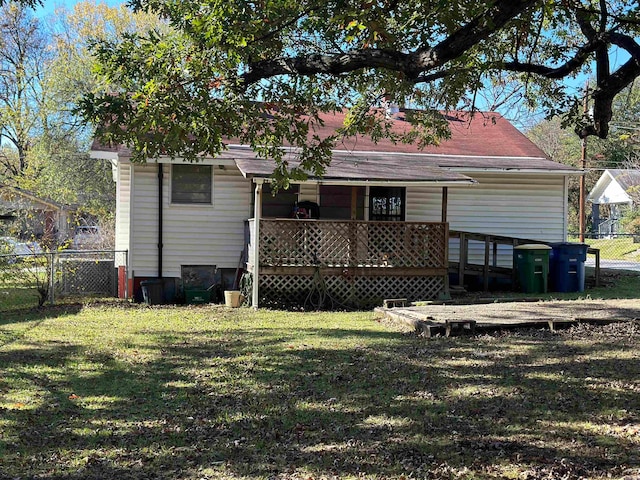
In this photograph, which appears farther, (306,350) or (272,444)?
(306,350)

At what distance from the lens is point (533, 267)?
15672mm

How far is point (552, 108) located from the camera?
33.5 feet

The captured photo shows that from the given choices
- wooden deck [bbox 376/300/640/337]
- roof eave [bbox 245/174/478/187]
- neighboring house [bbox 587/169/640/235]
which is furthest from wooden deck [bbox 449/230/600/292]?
neighboring house [bbox 587/169/640/235]

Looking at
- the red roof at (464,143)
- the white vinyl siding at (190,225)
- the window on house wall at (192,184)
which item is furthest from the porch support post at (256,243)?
the red roof at (464,143)

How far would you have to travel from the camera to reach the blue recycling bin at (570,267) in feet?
52.1

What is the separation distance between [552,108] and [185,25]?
18.4 ft

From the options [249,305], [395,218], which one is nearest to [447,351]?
[249,305]

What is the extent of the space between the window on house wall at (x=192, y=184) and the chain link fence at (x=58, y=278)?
72.3 inches

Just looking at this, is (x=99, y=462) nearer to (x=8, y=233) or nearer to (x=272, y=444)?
(x=272, y=444)

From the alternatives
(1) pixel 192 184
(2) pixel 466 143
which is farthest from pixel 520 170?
(1) pixel 192 184

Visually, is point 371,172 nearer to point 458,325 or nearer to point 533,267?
point 533,267

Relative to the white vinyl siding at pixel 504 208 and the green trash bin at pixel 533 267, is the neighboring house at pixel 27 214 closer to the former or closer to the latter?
the white vinyl siding at pixel 504 208

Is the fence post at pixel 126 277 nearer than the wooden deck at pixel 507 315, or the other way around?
the wooden deck at pixel 507 315

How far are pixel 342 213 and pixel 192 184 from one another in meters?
3.71
